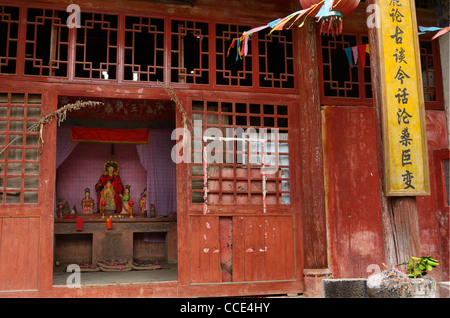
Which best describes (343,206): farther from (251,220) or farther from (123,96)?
(123,96)

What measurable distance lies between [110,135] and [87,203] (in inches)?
56.2

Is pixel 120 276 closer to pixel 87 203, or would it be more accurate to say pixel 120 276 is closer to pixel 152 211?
pixel 152 211

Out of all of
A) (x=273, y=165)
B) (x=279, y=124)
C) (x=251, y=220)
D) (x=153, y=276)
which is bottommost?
(x=153, y=276)

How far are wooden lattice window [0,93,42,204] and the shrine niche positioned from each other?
6.65 feet

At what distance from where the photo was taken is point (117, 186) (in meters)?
9.07

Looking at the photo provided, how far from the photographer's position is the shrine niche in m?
8.09

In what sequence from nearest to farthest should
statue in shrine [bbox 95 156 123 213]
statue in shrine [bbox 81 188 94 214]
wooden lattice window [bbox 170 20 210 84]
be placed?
wooden lattice window [bbox 170 20 210 84] → statue in shrine [bbox 81 188 94 214] → statue in shrine [bbox 95 156 123 213]

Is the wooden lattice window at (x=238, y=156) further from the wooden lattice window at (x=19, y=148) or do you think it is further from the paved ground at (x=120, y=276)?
the wooden lattice window at (x=19, y=148)

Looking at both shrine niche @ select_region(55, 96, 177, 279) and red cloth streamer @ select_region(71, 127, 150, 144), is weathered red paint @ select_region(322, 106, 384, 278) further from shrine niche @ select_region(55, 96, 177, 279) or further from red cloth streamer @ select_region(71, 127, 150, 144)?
red cloth streamer @ select_region(71, 127, 150, 144)

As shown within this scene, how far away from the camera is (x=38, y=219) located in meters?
5.45

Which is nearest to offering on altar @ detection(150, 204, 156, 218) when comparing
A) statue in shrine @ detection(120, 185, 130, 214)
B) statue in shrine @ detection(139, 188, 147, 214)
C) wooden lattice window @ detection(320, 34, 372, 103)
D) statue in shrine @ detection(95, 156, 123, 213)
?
statue in shrine @ detection(139, 188, 147, 214)

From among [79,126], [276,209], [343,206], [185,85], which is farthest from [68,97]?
[343,206]

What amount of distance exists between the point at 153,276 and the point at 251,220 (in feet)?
5.95

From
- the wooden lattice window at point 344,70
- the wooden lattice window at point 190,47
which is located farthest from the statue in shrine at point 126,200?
the wooden lattice window at point 344,70
